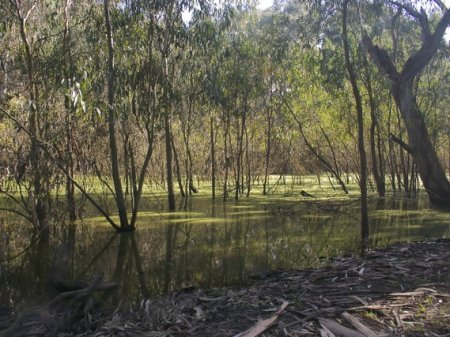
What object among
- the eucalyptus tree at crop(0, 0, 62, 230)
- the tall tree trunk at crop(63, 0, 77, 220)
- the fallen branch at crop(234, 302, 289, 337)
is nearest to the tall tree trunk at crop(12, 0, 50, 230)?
the eucalyptus tree at crop(0, 0, 62, 230)

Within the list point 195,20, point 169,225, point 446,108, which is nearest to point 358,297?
point 169,225

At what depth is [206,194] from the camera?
67.7 feet

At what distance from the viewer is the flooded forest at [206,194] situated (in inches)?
187

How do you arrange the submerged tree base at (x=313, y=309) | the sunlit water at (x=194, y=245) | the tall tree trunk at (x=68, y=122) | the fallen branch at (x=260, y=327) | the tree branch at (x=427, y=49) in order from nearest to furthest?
the fallen branch at (x=260, y=327) < the submerged tree base at (x=313, y=309) < the sunlit water at (x=194, y=245) < the tall tree trunk at (x=68, y=122) < the tree branch at (x=427, y=49)

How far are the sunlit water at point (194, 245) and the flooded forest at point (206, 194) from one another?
0.06m

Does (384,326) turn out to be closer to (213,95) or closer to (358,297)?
(358,297)

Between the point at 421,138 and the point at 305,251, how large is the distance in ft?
15.4

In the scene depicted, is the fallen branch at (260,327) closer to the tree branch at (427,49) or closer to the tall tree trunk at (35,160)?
the tall tree trunk at (35,160)

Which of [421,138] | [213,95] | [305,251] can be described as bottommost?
[305,251]

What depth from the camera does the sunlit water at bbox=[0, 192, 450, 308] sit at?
695cm

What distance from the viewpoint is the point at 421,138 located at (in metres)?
11.7

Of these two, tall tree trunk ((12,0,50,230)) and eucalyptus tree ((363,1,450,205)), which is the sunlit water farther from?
eucalyptus tree ((363,1,450,205))

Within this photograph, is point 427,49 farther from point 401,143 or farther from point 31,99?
point 31,99

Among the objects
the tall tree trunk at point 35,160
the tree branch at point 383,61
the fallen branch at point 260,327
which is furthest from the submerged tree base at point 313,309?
the tree branch at point 383,61
